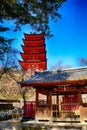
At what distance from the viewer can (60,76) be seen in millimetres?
16719

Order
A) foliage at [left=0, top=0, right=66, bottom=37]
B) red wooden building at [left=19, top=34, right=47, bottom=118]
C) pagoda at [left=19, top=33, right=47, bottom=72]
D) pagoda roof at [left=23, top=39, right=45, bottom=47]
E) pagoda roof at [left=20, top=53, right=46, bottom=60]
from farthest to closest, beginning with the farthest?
pagoda roof at [left=23, top=39, right=45, bottom=47] → pagoda roof at [left=20, top=53, right=46, bottom=60] → pagoda at [left=19, top=33, right=47, bottom=72] → red wooden building at [left=19, top=34, right=47, bottom=118] → foliage at [left=0, top=0, right=66, bottom=37]

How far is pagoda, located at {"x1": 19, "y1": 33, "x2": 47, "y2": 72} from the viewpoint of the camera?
47656 millimetres

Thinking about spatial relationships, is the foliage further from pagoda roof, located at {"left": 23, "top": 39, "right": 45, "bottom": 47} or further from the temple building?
pagoda roof, located at {"left": 23, "top": 39, "right": 45, "bottom": 47}

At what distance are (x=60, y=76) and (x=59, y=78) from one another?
2.17 ft

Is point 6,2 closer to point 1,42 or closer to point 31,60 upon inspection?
point 1,42

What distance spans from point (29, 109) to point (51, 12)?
15.9m

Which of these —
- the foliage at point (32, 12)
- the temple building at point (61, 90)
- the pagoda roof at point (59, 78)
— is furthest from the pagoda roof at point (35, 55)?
the foliage at point (32, 12)

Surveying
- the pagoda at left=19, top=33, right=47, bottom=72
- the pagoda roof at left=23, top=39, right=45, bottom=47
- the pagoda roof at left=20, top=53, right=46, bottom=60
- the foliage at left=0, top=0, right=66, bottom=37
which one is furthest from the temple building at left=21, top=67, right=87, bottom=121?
the pagoda roof at left=23, top=39, right=45, bottom=47

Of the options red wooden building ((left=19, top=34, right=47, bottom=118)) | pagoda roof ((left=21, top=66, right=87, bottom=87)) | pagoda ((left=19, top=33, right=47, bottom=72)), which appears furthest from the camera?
pagoda ((left=19, top=33, right=47, bottom=72))

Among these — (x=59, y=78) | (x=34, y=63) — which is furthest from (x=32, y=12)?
(x=34, y=63)

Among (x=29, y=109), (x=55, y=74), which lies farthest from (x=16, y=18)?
(x=29, y=109)

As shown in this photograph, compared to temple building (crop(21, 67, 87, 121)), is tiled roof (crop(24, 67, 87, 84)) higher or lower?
higher

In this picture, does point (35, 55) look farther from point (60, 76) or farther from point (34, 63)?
point (60, 76)

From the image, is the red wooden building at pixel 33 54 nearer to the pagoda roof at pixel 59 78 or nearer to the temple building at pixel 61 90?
the pagoda roof at pixel 59 78
